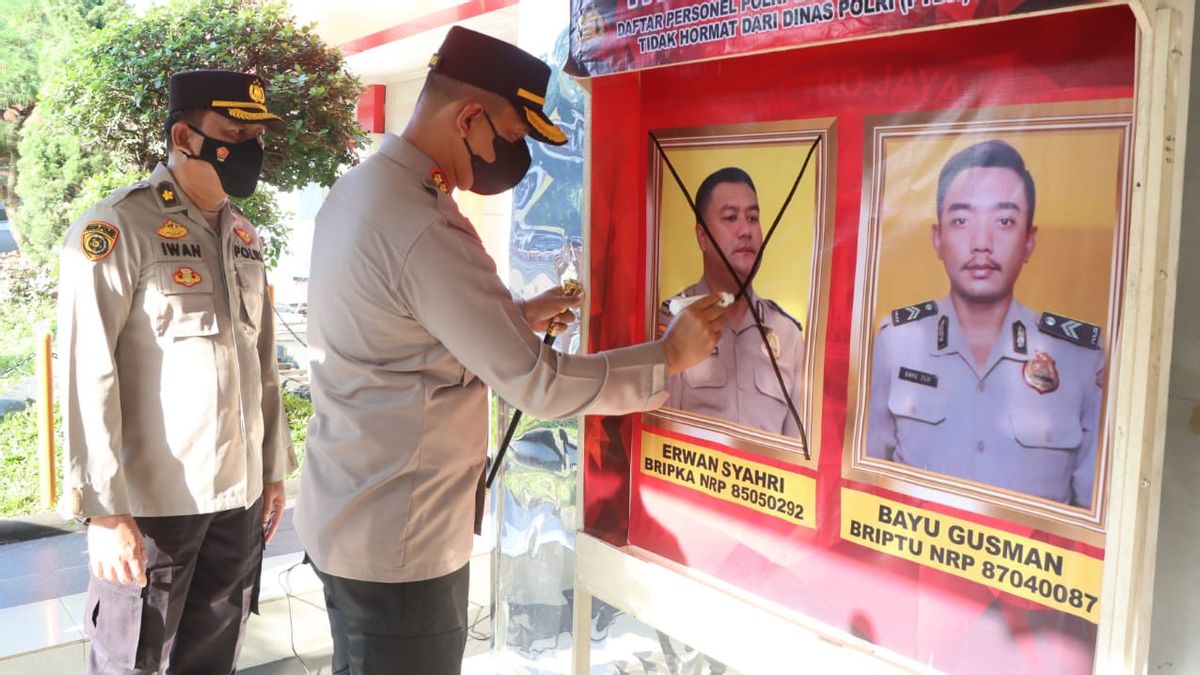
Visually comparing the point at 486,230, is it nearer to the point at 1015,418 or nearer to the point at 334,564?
the point at 334,564

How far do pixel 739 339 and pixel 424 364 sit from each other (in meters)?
0.52

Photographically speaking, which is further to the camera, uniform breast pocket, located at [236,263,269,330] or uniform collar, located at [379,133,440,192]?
uniform breast pocket, located at [236,263,269,330]

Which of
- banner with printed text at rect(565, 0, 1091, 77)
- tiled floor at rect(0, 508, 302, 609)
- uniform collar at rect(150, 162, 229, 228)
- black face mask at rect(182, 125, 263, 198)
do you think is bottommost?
tiled floor at rect(0, 508, 302, 609)

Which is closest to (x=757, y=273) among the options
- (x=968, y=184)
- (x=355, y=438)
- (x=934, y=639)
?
(x=968, y=184)

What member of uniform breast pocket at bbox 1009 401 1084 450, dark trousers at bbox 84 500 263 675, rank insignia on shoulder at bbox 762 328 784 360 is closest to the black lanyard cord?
rank insignia on shoulder at bbox 762 328 784 360

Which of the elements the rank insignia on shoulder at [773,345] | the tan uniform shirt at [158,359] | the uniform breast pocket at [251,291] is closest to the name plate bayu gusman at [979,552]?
the rank insignia on shoulder at [773,345]

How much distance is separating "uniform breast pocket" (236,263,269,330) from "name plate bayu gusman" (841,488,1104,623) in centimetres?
161

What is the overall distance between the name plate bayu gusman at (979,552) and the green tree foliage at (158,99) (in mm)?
3260

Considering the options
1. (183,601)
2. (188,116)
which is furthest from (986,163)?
(183,601)

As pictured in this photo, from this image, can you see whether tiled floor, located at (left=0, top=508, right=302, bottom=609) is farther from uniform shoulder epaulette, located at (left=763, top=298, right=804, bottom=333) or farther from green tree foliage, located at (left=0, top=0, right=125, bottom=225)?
uniform shoulder epaulette, located at (left=763, top=298, right=804, bottom=333)

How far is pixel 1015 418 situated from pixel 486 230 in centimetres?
466

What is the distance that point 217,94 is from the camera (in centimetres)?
218

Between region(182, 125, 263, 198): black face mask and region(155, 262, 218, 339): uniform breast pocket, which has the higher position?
region(182, 125, 263, 198): black face mask

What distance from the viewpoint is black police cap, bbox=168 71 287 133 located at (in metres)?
2.17
